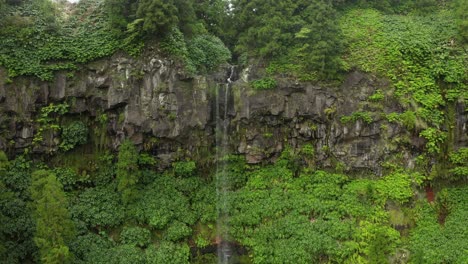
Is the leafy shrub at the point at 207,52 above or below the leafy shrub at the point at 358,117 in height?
above

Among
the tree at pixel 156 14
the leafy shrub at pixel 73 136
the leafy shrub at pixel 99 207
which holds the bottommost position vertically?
the leafy shrub at pixel 99 207

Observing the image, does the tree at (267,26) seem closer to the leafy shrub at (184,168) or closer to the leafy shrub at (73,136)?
the leafy shrub at (184,168)

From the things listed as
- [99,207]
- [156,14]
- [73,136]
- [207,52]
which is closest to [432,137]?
[207,52]

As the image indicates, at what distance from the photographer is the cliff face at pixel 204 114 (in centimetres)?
2134

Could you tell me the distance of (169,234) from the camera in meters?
20.1

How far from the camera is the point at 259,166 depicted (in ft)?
74.8

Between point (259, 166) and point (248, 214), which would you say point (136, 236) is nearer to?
point (248, 214)

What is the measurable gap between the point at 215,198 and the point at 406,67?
12.0 m

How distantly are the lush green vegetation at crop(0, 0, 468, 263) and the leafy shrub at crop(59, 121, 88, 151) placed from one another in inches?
2.1

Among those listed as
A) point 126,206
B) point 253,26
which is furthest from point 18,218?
point 253,26

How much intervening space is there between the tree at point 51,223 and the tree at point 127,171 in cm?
421

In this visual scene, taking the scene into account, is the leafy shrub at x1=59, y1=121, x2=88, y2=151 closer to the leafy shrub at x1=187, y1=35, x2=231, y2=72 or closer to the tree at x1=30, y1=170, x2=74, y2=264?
the tree at x1=30, y1=170, x2=74, y2=264

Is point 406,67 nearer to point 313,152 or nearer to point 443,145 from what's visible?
point 443,145

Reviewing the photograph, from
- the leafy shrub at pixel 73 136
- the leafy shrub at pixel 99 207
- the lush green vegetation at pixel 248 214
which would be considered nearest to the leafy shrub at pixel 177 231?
the lush green vegetation at pixel 248 214
